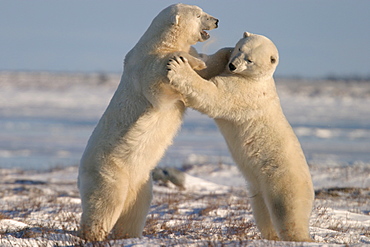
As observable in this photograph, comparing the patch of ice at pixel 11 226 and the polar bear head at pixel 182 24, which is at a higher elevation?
the polar bear head at pixel 182 24

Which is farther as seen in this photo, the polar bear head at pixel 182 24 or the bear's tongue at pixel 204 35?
the bear's tongue at pixel 204 35

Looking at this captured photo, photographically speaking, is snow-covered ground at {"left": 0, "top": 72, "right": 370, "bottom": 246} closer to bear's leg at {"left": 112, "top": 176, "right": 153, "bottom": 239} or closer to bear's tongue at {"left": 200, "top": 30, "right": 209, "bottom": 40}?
bear's leg at {"left": 112, "top": 176, "right": 153, "bottom": 239}

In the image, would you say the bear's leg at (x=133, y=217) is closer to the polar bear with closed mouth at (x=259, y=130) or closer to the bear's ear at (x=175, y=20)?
the polar bear with closed mouth at (x=259, y=130)

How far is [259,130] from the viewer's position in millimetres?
4758

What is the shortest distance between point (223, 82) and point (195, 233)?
160 centimetres

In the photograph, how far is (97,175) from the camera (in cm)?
465

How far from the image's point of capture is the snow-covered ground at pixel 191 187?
17.4ft

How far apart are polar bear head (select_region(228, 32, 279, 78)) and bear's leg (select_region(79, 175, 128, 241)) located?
140 centimetres

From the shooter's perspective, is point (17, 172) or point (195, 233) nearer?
point (195, 233)

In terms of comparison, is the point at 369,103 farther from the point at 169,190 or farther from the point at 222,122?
the point at 222,122

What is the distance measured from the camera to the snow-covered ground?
5.29 metres

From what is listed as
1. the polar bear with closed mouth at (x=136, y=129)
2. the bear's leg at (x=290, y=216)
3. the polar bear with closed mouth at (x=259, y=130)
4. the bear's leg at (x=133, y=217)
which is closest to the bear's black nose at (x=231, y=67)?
the polar bear with closed mouth at (x=259, y=130)

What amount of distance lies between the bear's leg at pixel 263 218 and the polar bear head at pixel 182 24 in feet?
4.94

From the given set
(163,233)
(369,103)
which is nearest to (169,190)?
(163,233)
